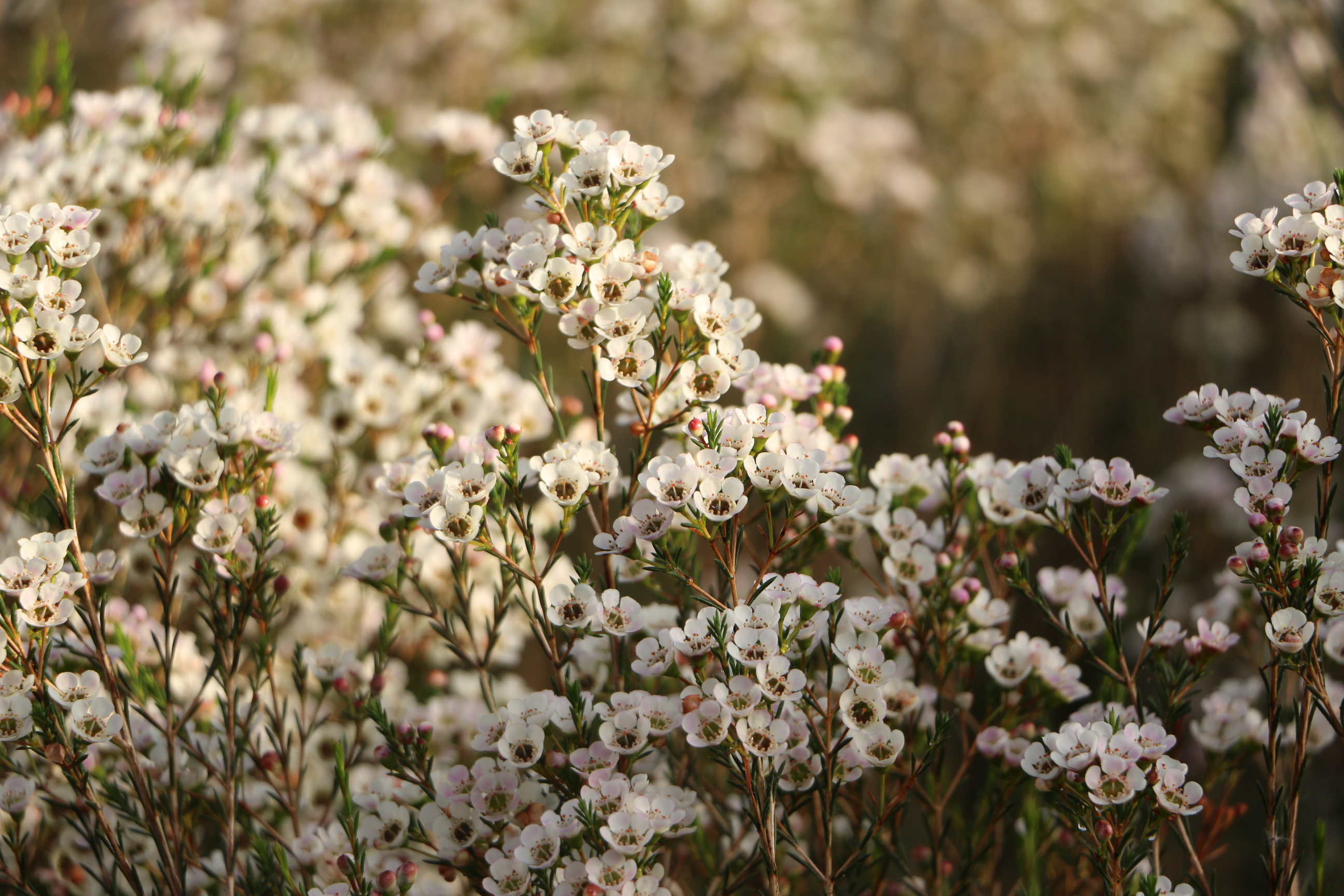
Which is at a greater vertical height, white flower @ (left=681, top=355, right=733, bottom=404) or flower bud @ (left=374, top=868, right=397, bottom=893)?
white flower @ (left=681, top=355, right=733, bottom=404)

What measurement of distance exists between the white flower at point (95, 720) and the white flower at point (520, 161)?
1.09 m

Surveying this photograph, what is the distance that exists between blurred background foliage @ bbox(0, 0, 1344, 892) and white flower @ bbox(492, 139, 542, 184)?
3.54 metres

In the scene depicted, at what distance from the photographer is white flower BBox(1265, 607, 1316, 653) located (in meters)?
1.45

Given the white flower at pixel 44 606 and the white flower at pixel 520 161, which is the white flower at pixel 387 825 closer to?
the white flower at pixel 44 606

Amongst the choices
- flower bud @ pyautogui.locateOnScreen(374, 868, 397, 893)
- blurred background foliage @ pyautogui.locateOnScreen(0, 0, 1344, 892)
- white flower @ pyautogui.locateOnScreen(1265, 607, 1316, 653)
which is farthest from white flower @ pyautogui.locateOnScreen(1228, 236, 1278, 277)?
blurred background foliage @ pyautogui.locateOnScreen(0, 0, 1344, 892)

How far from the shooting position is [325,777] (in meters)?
2.40

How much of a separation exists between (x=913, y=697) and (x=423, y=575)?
59.2 inches

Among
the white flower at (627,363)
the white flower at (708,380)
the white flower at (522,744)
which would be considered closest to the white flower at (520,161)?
the white flower at (627,363)

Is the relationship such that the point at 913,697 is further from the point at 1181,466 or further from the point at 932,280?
the point at 932,280

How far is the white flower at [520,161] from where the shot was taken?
1.69 m

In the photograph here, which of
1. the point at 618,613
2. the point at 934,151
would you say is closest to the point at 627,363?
the point at 618,613

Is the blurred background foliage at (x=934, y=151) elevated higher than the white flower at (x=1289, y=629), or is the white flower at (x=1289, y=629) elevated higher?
the blurred background foliage at (x=934, y=151)

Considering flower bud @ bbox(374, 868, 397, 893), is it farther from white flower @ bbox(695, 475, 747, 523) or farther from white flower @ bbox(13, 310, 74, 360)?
white flower @ bbox(13, 310, 74, 360)

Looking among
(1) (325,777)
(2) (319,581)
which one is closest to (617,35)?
(2) (319,581)
